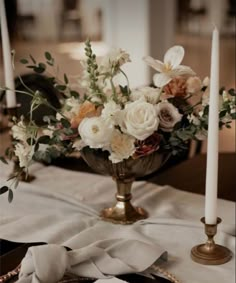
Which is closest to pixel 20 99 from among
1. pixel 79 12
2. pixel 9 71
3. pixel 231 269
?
pixel 9 71

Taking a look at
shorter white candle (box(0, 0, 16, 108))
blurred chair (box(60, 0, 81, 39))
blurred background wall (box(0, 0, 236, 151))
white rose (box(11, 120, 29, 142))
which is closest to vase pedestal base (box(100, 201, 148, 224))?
white rose (box(11, 120, 29, 142))

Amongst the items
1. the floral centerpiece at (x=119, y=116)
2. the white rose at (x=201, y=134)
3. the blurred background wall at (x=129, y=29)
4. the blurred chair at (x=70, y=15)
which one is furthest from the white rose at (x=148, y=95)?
the blurred chair at (x=70, y=15)

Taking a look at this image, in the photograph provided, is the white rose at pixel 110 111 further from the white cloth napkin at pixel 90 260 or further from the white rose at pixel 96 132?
the white cloth napkin at pixel 90 260

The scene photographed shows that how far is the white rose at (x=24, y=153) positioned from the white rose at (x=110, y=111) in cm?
15

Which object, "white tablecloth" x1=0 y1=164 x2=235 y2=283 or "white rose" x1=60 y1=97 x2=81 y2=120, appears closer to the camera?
"white tablecloth" x1=0 y1=164 x2=235 y2=283

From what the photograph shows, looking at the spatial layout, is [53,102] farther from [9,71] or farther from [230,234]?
[230,234]

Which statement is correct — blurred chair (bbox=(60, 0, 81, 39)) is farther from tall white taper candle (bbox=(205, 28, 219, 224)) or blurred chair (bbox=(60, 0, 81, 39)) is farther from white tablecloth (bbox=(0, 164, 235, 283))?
tall white taper candle (bbox=(205, 28, 219, 224))

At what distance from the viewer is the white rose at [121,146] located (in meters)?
1.04

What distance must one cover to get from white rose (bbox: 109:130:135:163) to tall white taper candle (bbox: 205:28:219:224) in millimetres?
162

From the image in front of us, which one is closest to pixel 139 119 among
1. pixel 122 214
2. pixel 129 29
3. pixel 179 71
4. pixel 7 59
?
pixel 179 71

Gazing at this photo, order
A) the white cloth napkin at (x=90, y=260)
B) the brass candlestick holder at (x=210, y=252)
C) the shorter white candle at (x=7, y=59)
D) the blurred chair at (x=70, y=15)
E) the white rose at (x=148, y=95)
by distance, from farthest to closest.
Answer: the blurred chair at (x=70, y=15), the shorter white candle at (x=7, y=59), the white rose at (x=148, y=95), the brass candlestick holder at (x=210, y=252), the white cloth napkin at (x=90, y=260)

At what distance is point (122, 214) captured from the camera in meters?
1.19

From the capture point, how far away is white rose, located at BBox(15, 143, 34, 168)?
103cm

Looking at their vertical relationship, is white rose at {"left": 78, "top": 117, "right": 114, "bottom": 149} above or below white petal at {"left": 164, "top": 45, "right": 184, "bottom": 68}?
below
